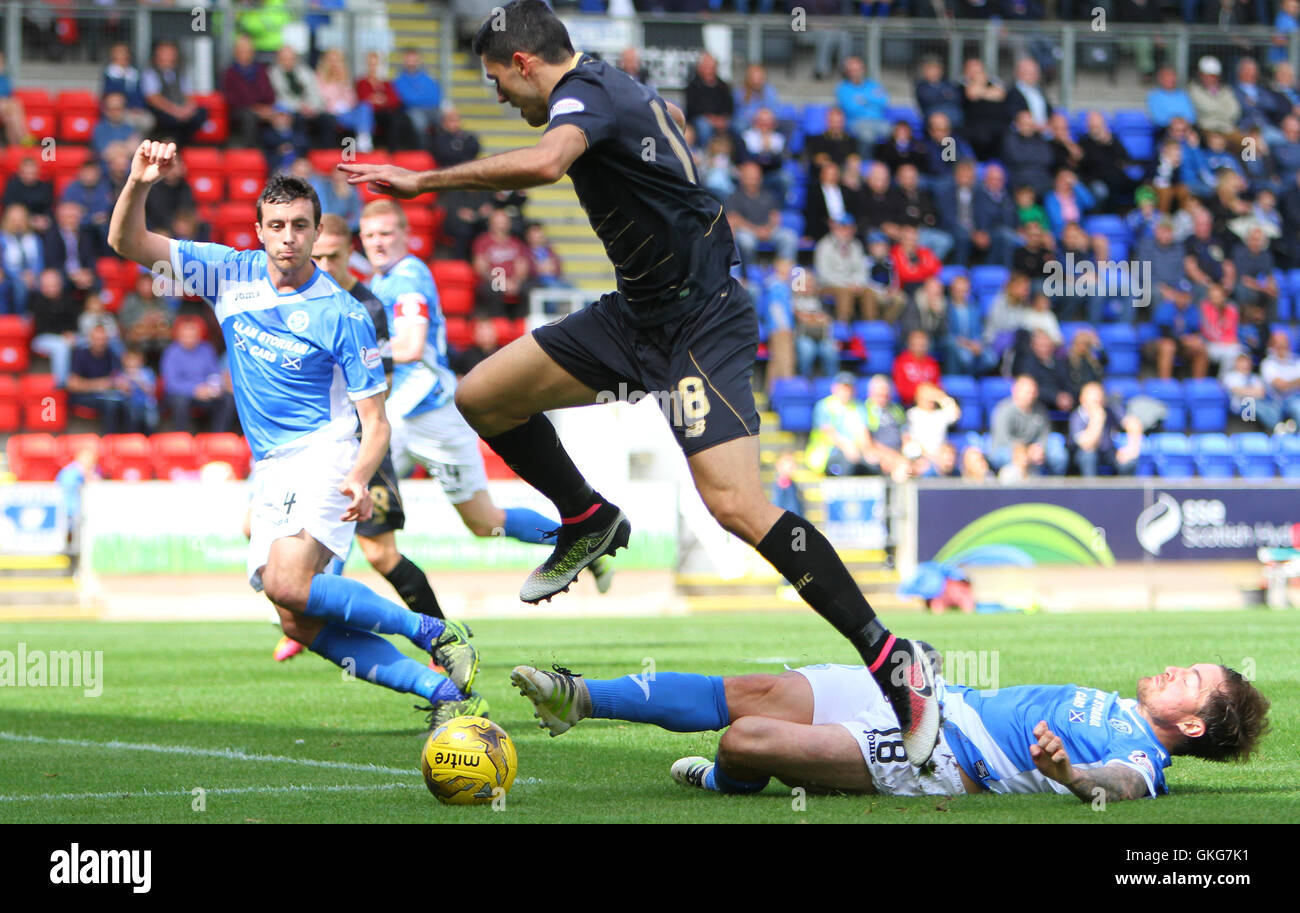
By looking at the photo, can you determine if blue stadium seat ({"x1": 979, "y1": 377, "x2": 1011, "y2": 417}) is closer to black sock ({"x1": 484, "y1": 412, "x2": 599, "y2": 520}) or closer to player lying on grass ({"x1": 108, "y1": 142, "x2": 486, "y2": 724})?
player lying on grass ({"x1": 108, "y1": 142, "x2": 486, "y2": 724})

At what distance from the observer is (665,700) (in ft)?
18.9

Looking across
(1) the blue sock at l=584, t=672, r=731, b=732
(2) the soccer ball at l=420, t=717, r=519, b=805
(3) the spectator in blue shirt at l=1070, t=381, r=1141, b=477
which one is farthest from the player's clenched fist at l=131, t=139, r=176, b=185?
(3) the spectator in blue shirt at l=1070, t=381, r=1141, b=477

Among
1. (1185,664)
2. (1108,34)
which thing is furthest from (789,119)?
(1185,664)

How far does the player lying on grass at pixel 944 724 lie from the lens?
555 centimetres

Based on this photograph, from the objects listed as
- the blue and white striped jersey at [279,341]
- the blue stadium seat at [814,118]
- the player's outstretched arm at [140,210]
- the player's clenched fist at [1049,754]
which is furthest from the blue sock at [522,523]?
the blue stadium seat at [814,118]

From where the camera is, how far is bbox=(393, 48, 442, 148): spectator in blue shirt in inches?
858

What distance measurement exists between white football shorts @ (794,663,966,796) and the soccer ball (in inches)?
41.8

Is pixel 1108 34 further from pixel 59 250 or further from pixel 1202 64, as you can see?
pixel 59 250

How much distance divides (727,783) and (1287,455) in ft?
55.6

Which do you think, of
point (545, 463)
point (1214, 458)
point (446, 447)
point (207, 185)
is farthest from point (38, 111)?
point (545, 463)

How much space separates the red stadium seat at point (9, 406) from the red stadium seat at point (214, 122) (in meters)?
4.25

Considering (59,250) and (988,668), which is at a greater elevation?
(59,250)

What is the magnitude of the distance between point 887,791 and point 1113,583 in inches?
539

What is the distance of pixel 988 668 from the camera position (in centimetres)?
992
